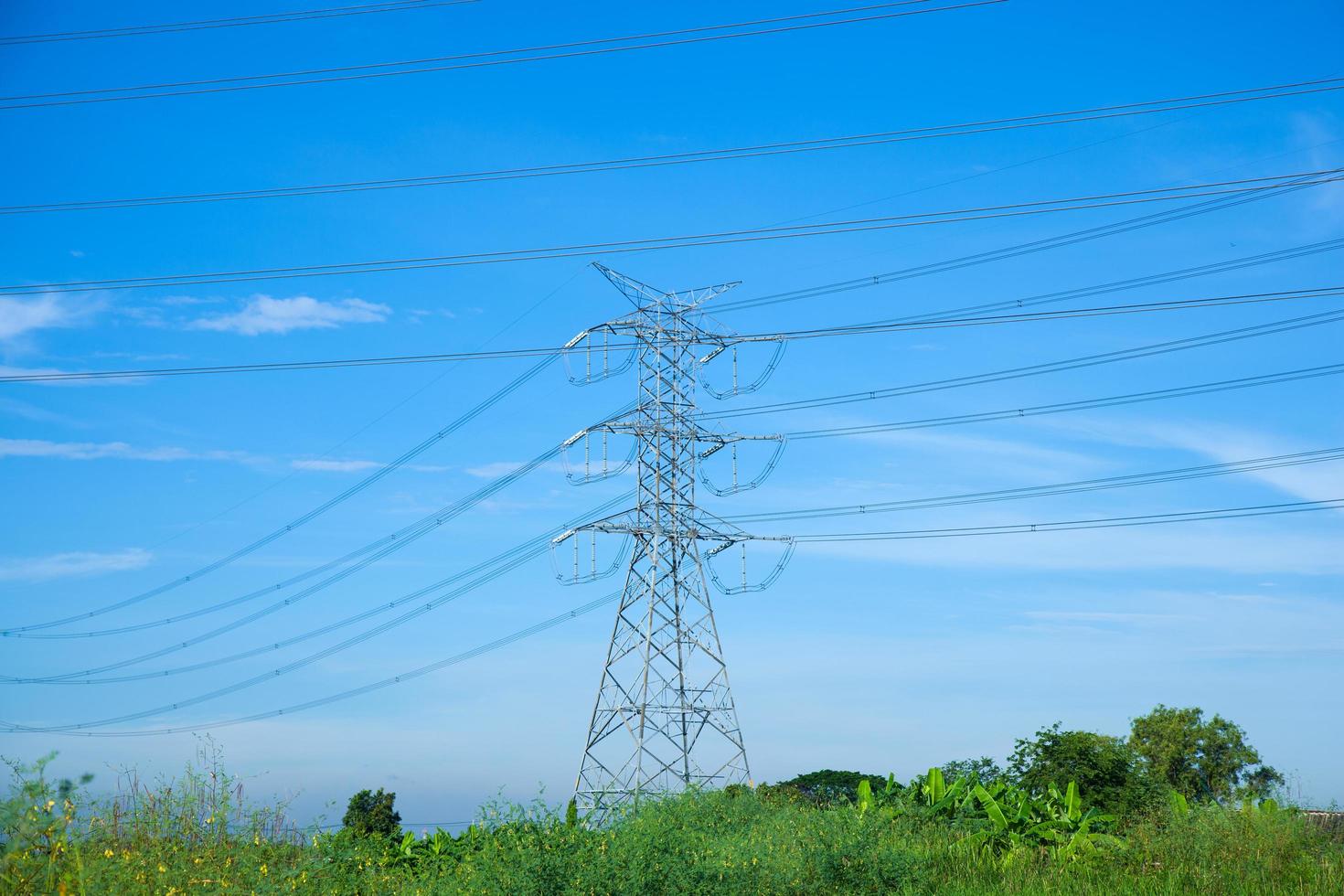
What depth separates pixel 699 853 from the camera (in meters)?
12.4

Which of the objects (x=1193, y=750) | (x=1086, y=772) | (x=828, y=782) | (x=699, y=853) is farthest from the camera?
(x=1193, y=750)

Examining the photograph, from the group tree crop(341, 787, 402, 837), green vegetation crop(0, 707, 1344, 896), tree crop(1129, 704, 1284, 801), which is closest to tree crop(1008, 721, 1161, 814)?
green vegetation crop(0, 707, 1344, 896)

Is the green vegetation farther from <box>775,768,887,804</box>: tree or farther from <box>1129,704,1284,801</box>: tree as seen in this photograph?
<box>1129,704,1284,801</box>: tree

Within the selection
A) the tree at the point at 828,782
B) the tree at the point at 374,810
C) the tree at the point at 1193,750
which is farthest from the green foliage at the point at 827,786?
the tree at the point at 1193,750

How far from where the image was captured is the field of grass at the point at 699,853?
924 centimetres

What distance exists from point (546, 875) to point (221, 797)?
127 inches

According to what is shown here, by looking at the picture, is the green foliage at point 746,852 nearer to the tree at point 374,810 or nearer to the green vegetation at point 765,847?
the green vegetation at point 765,847

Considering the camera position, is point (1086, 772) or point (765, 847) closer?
point (765, 847)

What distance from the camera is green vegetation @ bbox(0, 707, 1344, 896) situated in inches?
371

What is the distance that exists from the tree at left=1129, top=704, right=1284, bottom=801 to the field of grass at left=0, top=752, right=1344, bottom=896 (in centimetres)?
2876

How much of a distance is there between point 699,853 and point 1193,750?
125 ft

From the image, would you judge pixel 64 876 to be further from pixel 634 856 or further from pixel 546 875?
pixel 634 856

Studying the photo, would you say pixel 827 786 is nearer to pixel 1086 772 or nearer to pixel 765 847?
pixel 1086 772

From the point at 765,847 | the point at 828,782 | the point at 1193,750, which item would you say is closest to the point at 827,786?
the point at 828,782
